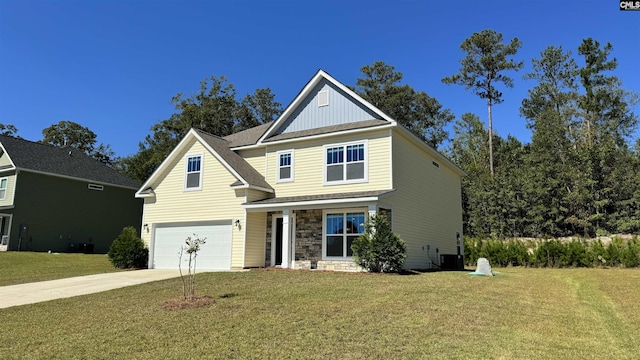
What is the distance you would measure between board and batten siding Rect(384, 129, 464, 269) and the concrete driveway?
9.65 metres

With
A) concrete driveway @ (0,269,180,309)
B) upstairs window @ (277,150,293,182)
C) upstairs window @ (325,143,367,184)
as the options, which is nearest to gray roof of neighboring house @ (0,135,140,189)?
concrete driveway @ (0,269,180,309)

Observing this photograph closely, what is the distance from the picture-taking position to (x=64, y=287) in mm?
13164

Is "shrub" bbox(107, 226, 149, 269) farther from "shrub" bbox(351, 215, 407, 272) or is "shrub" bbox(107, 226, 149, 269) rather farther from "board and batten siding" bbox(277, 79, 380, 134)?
"shrub" bbox(351, 215, 407, 272)

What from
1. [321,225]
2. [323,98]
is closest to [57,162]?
[323,98]

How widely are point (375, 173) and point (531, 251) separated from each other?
11663 millimetres

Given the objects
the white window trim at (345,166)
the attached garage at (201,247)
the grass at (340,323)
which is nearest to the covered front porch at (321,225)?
the white window trim at (345,166)

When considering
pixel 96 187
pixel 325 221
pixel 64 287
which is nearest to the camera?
pixel 64 287

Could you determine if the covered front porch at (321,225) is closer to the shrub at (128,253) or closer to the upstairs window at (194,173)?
the upstairs window at (194,173)

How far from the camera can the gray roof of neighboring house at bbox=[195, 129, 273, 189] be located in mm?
17753

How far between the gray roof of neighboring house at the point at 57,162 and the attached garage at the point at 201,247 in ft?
45.3

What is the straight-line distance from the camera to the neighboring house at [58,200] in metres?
26.5

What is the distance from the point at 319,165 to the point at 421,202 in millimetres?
5016

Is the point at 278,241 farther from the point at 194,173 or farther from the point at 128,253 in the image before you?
the point at 128,253

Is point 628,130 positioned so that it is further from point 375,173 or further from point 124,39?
point 124,39
